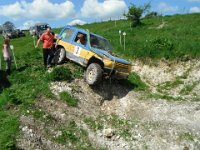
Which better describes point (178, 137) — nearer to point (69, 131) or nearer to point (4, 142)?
point (69, 131)

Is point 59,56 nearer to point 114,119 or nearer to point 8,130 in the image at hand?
A: point 114,119

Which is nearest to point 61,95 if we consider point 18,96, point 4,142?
point 18,96

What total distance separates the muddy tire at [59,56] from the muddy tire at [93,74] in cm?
192

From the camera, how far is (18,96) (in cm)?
1592

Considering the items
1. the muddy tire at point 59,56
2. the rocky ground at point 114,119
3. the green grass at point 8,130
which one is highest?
the muddy tire at point 59,56

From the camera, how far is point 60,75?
58.3 feet

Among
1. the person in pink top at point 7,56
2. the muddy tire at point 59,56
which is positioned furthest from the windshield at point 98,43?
Answer: the person in pink top at point 7,56

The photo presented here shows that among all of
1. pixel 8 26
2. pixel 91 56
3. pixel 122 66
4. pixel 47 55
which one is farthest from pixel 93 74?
pixel 8 26

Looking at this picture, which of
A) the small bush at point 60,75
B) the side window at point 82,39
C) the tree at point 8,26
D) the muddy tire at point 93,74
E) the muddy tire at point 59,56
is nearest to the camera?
the muddy tire at point 93,74

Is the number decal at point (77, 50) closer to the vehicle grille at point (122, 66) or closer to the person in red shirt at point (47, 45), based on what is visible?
the person in red shirt at point (47, 45)

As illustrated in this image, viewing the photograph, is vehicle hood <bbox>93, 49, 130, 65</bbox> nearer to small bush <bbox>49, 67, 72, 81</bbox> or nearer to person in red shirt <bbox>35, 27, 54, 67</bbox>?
small bush <bbox>49, 67, 72, 81</bbox>

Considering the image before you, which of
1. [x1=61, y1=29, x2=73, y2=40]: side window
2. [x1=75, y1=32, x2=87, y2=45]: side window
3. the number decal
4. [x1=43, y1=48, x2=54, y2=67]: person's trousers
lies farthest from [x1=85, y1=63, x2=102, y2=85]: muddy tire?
[x1=61, y1=29, x2=73, y2=40]: side window

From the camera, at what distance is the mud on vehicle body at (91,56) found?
56.9 feet

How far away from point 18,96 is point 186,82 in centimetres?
908
